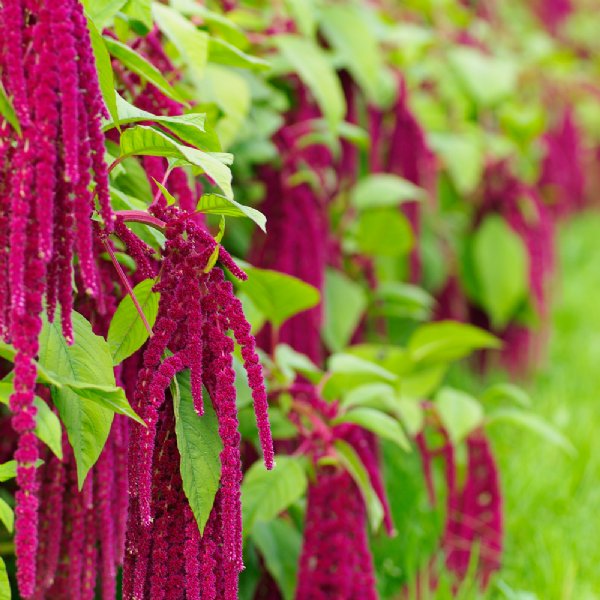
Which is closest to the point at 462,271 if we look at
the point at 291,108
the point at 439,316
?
the point at 439,316

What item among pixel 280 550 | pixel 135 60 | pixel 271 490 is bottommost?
pixel 280 550

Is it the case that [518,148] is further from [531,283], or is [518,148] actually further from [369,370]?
[369,370]

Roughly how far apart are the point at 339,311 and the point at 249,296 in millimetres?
721

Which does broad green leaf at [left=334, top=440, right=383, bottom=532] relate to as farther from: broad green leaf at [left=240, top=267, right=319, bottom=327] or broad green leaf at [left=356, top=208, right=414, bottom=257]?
broad green leaf at [left=356, top=208, right=414, bottom=257]

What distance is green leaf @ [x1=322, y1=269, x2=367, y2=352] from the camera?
2158 millimetres

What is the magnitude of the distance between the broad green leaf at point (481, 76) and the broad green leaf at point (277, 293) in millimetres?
1597

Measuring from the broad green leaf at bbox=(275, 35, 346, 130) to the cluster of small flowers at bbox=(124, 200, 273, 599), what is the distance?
888 millimetres

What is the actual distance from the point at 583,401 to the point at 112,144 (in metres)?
2.19

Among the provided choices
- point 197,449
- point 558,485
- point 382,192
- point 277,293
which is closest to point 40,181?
point 197,449

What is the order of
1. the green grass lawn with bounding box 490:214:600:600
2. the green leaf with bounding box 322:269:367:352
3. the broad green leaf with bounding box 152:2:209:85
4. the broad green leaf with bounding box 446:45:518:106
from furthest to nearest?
the broad green leaf with bounding box 446:45:518:106 → the green leaf with bounding box 322:269:367:352 → the green grass lawn with bounding box 490:214:600:600 → the broad green leaf with bounding box 152:2:209:85

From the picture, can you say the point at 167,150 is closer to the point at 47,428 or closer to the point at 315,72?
the point at 47,428

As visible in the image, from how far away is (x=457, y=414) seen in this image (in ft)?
5.81

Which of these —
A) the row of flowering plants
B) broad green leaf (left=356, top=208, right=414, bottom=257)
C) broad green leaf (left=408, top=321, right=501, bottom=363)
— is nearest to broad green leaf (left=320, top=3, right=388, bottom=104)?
the row of flowering plants

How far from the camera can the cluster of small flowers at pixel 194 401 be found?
32.8 inches
